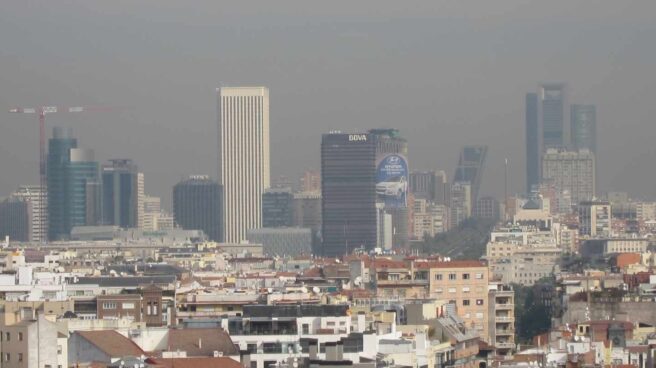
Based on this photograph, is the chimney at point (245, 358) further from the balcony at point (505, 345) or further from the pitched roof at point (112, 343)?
the balcony at point (505, 345)

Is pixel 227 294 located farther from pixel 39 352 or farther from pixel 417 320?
pixel 39 352

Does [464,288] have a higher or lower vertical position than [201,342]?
higher

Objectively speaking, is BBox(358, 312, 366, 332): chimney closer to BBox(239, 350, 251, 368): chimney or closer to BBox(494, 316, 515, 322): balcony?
BBox(239, 350, 251, 368): chimney

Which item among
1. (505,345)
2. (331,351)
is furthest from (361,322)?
(505,345)

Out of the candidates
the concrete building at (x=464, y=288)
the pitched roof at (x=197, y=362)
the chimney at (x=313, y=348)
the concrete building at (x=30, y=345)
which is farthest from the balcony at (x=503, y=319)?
the concrete building at (x=30, y=345)

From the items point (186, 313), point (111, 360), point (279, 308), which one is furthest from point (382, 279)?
point (111, 360)

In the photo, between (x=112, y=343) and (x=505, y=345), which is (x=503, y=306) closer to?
(x=505, y=345)

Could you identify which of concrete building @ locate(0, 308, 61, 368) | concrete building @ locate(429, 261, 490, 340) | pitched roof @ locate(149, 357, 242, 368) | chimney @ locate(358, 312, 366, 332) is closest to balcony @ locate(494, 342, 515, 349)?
concrete building @ locate(429, 261, 490, 340)
